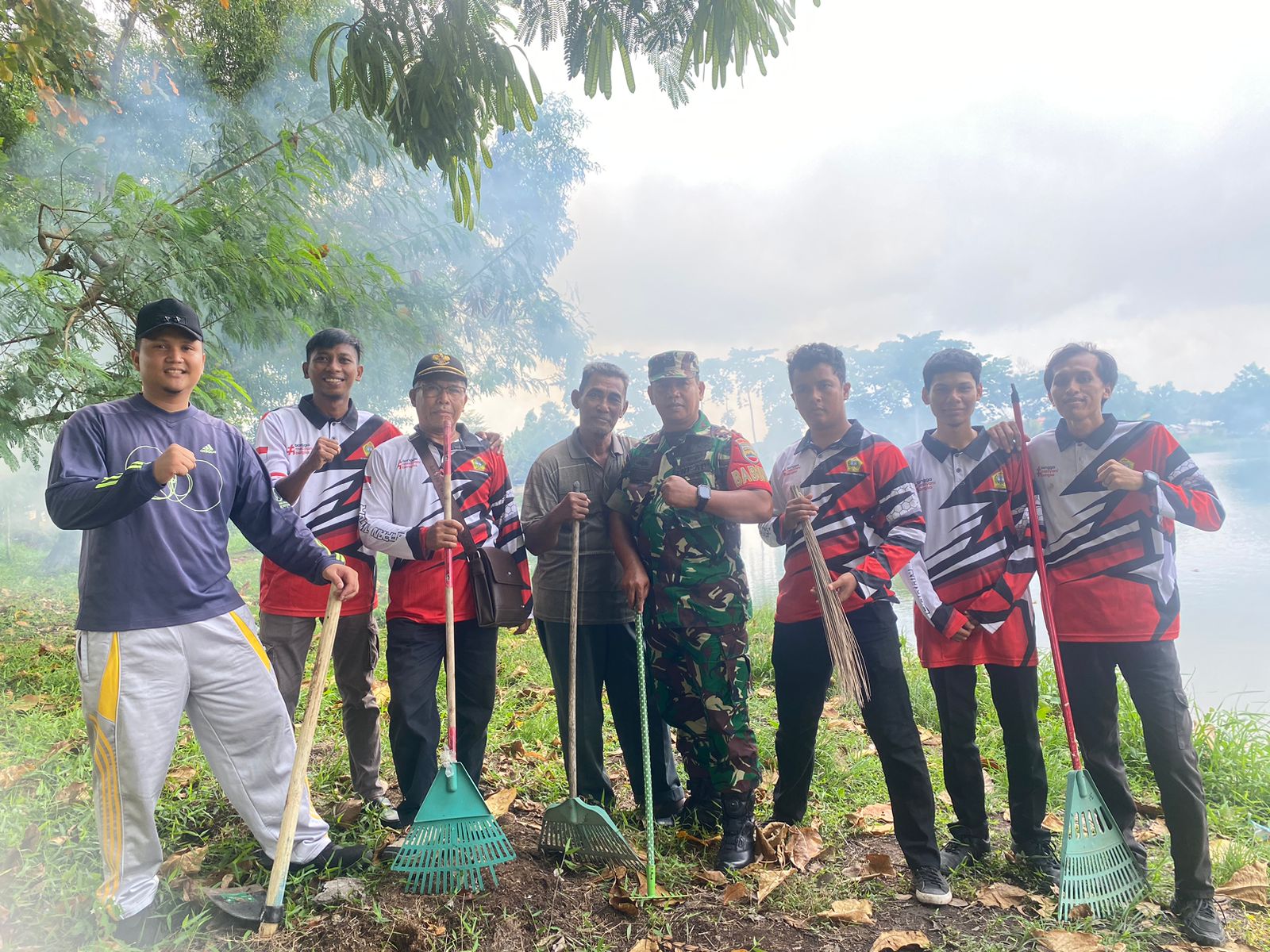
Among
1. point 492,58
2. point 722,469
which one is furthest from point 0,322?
point 722,469

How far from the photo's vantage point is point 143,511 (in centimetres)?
248

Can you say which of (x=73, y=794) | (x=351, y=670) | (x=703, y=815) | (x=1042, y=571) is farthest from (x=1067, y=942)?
(x=73, y=794)

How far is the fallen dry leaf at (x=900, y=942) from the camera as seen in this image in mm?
2572

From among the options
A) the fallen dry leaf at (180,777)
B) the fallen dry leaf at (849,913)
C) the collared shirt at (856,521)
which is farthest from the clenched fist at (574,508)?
the fallen dry leaf at (180,777)

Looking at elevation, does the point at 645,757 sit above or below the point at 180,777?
above

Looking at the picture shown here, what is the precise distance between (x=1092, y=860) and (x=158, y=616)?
3517 mm

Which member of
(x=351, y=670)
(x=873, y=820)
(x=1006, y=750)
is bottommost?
(x=873, y=820)

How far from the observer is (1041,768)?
3082 mm

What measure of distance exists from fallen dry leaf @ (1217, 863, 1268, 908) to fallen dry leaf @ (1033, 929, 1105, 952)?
0.89 metres

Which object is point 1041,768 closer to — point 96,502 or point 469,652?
point 469,652

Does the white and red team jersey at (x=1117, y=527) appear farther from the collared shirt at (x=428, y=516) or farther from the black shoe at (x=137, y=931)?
the black shoe at (x=137, y=931)

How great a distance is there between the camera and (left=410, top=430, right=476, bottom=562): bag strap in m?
3.17

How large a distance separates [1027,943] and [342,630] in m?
3.06

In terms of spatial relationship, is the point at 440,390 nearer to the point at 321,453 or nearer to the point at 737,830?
the point at 321,453
